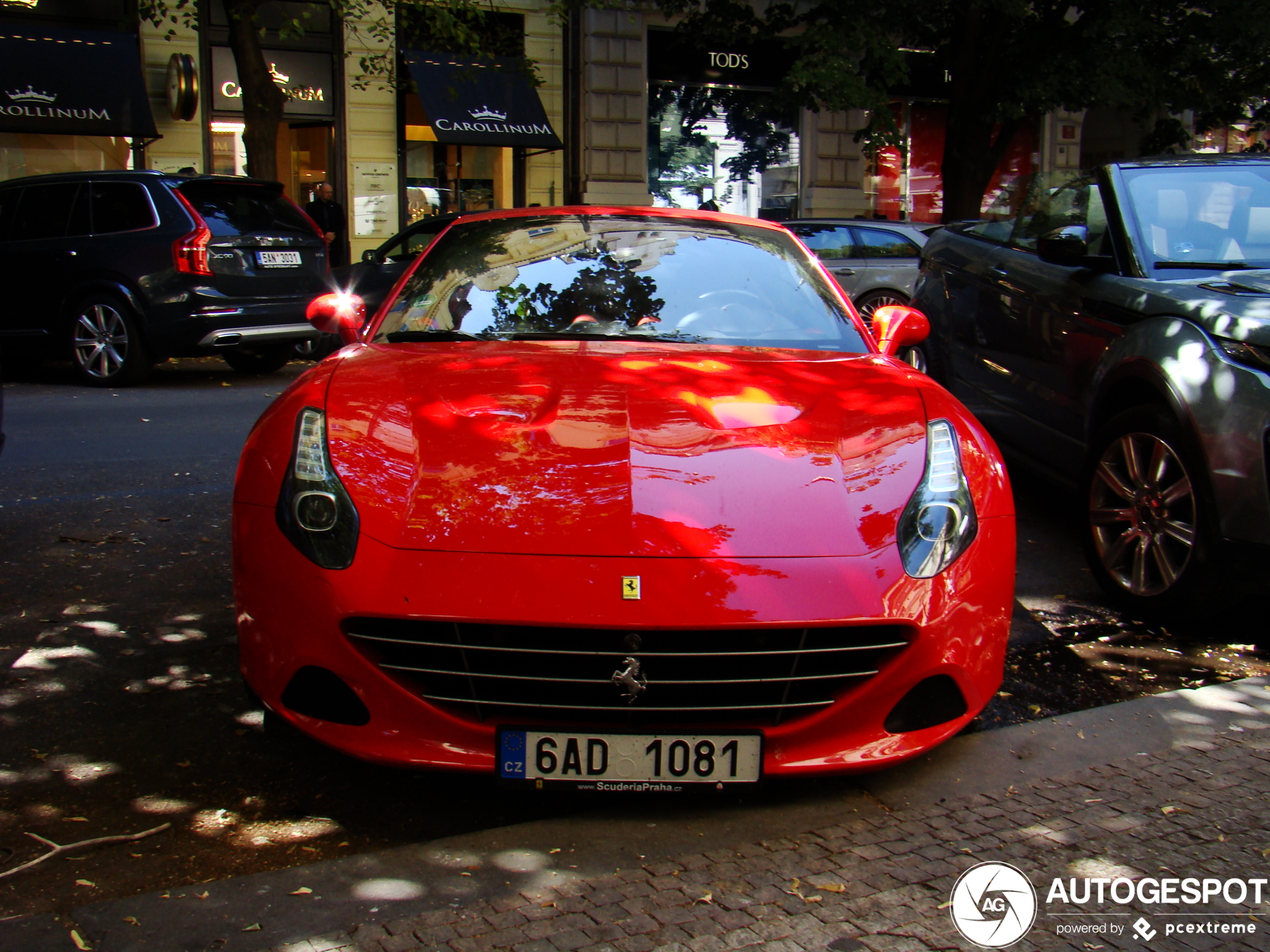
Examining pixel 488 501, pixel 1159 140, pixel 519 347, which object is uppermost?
pixel 1159 140

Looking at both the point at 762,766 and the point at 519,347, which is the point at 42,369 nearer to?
the point at 519,347

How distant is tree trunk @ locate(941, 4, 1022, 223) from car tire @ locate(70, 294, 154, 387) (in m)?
10.6

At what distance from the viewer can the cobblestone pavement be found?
2451mm

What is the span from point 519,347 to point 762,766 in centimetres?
168

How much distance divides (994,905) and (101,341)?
10346 mm

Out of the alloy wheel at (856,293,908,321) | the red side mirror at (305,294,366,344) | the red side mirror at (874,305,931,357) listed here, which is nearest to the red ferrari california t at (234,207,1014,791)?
the red side mirror at (874,305,931,357)

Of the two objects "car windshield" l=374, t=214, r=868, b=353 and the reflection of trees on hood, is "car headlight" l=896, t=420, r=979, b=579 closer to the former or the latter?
"car windshield" l=374, t=214, r=868, b=353

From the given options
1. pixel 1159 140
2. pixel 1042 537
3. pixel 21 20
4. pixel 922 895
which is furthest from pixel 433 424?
pixel 1159 140

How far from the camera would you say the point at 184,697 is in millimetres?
3721

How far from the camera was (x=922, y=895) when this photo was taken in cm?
264

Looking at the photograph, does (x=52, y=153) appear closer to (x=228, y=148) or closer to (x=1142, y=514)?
(x=228, y=148)

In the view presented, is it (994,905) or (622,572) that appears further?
(622,572)

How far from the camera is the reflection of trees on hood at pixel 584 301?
163 inches

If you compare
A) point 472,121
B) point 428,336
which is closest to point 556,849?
point 428,336
